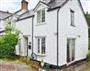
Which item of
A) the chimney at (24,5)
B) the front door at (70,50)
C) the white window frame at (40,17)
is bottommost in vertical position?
the front door at (70,50)

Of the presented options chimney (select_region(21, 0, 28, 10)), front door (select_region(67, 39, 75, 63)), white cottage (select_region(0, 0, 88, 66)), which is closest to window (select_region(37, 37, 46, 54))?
white cottage (select_region(0, 0, 88, 66))

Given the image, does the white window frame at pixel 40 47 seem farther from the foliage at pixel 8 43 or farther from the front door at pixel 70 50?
the foliage at pixel 8 43

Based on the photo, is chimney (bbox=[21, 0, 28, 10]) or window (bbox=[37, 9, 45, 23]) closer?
window (bbox=[37, 9, 45, 23])

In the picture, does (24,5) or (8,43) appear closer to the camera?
(8,43)

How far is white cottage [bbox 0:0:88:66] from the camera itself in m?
15.7

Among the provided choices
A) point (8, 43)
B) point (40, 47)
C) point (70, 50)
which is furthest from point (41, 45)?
point (8, 43)

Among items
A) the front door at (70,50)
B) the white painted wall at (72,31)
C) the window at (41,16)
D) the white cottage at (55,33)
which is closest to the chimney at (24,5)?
the white cottage at (55,33)

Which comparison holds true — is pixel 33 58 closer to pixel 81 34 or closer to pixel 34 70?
pixel 34 70

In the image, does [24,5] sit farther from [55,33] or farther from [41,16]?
[55,33]

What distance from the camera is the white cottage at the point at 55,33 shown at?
15.7 meters

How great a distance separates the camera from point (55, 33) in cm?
1562

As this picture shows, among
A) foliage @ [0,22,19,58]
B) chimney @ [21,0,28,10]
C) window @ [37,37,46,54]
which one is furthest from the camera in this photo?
chimney @ [21,0,28,10]

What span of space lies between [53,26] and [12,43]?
6.77 meters

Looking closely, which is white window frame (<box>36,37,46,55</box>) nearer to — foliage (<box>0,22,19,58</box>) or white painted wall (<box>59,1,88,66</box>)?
white painted wall (<box>59,1,88,66</box>)
